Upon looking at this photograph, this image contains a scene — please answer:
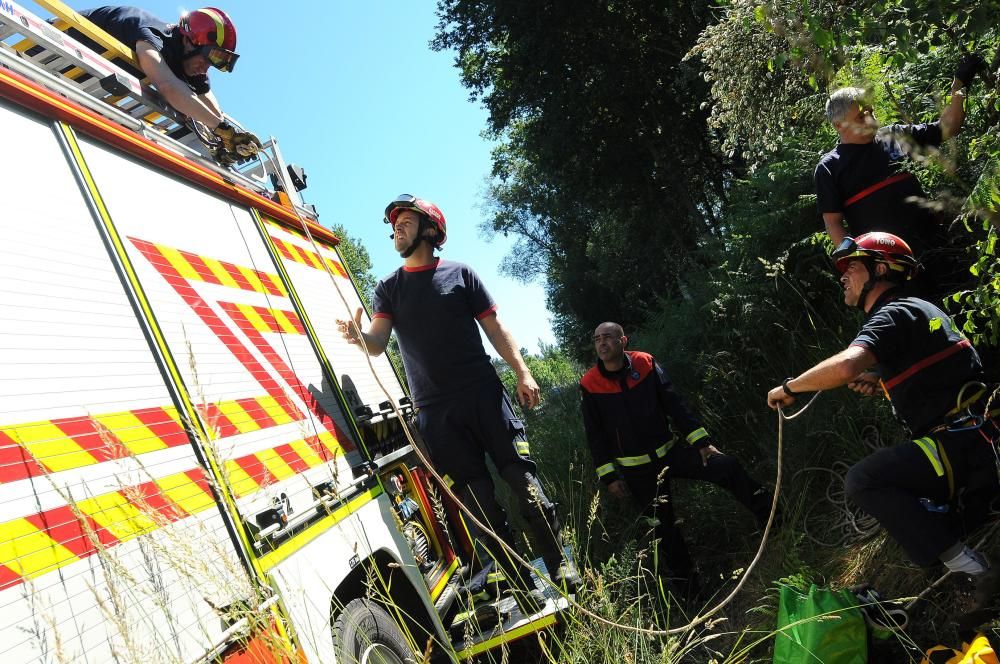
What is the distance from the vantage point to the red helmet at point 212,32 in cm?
400

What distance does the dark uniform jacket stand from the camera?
4176 mm

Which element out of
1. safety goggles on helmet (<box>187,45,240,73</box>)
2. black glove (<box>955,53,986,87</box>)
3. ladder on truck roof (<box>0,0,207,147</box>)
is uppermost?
safety goggles on helmet (<box>187,45,240,73</box>)

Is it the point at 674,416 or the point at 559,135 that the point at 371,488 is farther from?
the point at 559,135

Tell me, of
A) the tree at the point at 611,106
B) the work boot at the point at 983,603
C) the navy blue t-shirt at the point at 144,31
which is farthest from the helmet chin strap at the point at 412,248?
the tree at the point at 611,106

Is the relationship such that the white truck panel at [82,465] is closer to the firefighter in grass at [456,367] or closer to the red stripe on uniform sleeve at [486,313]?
the firefighter in grass at [456,367]

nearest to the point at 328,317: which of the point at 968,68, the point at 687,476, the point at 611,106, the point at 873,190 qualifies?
the point at 687,476

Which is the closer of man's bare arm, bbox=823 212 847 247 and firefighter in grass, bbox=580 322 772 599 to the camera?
man's bare arm, bbox=823 212 847 247

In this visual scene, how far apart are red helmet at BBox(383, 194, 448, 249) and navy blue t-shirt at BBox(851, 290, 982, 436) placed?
7.01ft

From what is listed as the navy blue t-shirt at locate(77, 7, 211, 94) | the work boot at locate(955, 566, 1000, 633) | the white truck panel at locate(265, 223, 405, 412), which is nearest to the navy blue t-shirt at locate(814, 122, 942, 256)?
the work boot at locate(955, 566, 1000, 633)

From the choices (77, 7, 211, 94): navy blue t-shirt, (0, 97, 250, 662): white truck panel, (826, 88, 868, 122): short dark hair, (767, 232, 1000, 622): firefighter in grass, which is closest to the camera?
(0, 97, 250, 662): white truck panel

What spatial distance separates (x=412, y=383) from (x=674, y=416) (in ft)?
5.58

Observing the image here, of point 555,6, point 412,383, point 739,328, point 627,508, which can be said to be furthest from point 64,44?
point 555,6

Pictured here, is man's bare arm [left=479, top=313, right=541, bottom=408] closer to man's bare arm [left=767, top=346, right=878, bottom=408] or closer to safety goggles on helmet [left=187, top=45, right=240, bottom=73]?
man's bare arm [left=767, top=346, right=878, bottom=408]

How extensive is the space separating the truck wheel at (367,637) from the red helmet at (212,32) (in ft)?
11.0
